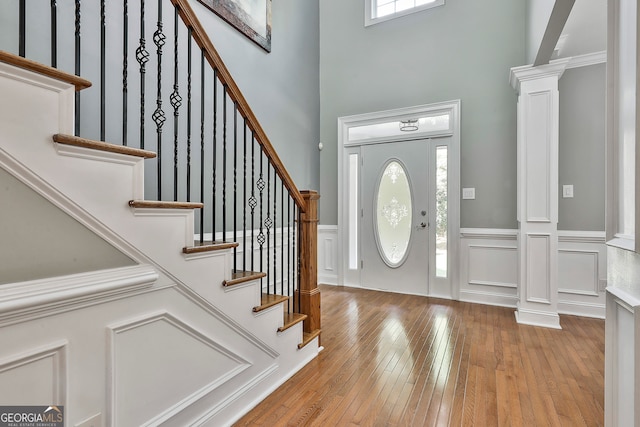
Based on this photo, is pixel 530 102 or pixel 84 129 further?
pixel 530 102

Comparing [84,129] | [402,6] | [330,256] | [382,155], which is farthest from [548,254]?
[84,129]

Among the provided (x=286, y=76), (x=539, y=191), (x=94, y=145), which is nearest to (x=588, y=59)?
(x=539, y=191)

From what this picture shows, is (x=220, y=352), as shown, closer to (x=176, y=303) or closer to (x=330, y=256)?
(x=176, y=303)

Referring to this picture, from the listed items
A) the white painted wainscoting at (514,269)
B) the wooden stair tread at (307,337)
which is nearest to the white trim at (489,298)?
the white painted wainscoting at (514,269)

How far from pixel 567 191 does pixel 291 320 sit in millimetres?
3077

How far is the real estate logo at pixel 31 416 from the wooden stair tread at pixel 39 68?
96 centimetres

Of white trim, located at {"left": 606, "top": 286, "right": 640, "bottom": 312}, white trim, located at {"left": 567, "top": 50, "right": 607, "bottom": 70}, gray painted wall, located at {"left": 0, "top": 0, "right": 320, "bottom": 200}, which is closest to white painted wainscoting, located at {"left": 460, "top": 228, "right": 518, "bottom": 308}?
white trim, located at {"left": 567, "top": 50, "right": 607, "bottom": 70}

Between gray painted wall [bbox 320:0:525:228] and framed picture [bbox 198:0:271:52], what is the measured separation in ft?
4.40

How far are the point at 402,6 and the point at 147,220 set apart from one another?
14.2 ft

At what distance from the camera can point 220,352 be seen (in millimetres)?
1565

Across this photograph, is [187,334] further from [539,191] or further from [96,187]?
[539,191]

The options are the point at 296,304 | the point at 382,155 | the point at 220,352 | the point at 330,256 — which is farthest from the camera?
the point at 330,256

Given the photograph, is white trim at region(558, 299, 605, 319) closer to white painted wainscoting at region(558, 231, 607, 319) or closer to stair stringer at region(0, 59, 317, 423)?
white painted wainscoting at region(558, 231, 607, 319)

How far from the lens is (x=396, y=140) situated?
4.07m
